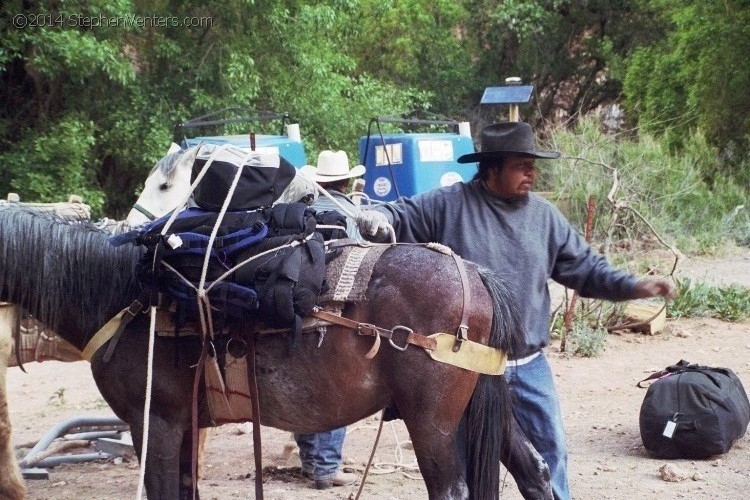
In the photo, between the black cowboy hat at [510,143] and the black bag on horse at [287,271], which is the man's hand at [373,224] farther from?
the black cowboy hat at [510,143]

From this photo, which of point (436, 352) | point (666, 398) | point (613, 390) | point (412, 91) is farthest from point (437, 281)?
point (412, 91)

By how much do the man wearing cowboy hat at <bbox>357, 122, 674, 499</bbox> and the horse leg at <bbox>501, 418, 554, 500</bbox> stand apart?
0.12 m

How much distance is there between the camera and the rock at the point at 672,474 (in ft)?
17.1

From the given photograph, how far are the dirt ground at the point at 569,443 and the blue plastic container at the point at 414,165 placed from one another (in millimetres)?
1984

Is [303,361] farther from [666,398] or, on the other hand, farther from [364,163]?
[364,163]

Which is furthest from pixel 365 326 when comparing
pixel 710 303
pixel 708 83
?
pixel 708 83

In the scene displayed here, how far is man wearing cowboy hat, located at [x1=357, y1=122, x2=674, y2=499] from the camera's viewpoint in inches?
153

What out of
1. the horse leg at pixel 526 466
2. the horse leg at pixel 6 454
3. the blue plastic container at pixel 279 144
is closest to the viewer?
the horse leg at pixel 526 466

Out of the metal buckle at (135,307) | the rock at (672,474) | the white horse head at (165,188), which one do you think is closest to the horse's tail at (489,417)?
the metal buckle at (135,307)

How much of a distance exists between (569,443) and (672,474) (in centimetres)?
103

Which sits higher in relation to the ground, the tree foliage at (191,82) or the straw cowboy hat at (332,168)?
the tree foliage at (191,82)

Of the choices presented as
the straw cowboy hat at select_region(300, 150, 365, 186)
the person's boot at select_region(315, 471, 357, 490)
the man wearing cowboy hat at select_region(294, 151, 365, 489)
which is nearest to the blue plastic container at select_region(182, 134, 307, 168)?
the straw cowboy hat at select_region(300, 150, 365, 186)

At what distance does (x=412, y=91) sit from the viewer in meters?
15.9

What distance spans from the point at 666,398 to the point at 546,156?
2.40 metres
